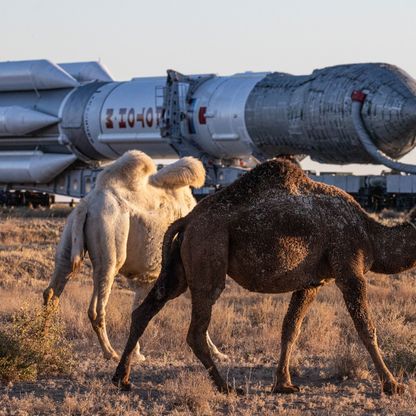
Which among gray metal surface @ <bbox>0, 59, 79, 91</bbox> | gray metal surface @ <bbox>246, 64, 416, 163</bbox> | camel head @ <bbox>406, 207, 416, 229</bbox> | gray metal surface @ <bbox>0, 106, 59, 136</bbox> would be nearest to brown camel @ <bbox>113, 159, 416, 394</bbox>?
camel head @ <bbox>406, 207, 416, 229</bbox>

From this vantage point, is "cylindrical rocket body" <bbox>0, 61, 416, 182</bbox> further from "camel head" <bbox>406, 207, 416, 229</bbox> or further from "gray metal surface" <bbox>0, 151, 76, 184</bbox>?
"camel head" <bbox>406, 207, 416, 229</bbox>

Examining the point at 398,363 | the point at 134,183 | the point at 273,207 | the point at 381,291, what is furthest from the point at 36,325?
the point at 381,291

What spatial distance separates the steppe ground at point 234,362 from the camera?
880 cm

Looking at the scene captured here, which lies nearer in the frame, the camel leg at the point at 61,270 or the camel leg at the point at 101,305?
the camel leg at the point at 101,305

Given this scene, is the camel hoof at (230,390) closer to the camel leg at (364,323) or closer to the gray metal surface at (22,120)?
the camel leg at (364,323)

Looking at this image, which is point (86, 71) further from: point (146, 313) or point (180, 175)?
point (146, 313)

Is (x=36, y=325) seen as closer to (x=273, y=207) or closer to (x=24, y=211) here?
(x=273, y=207)

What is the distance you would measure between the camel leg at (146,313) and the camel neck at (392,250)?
1.77 meters

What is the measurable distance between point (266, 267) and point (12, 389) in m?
2.52

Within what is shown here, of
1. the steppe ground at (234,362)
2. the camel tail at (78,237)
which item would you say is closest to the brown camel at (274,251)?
the steppe ground at (234,362)

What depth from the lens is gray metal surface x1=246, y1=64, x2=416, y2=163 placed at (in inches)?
1496

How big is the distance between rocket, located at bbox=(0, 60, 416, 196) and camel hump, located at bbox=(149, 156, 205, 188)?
2565 cm

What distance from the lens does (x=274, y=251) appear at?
918 centimetres

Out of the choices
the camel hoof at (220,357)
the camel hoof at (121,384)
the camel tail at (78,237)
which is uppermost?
the camel tail at (78,237)
